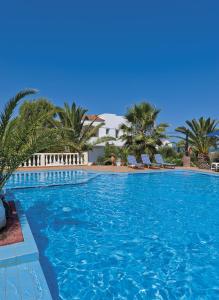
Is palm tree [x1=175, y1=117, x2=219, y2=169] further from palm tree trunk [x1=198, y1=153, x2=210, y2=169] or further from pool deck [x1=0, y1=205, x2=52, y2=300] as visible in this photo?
pool deck [x1=0, y1=205, x2=52, y2=300]

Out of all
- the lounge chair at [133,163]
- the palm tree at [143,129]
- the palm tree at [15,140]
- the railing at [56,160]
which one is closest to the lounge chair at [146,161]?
the lounge chair at [133,163]

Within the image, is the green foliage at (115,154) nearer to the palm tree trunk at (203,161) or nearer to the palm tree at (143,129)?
the palm tree at (143,129)

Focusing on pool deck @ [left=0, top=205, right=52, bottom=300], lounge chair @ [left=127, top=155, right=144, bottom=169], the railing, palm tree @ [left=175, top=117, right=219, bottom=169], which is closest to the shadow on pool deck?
pool deck @ [left=0, top=205, right=52, bottom=300]

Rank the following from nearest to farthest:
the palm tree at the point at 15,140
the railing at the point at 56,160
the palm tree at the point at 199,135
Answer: the palm tree at the point at 15,140 < the railing at the point at 56,160 < the palm tree at the point at 199,135

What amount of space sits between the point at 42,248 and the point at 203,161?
1934cm

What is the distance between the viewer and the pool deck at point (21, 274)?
2963 millimetres

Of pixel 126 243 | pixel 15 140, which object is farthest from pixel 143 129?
pixel 15 140

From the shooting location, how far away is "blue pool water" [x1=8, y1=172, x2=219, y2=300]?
4035 millimetres

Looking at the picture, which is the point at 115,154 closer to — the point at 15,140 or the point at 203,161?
the point at 203,161

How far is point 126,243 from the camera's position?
5730 mm

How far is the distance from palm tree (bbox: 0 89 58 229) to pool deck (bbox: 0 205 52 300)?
2.01 metres

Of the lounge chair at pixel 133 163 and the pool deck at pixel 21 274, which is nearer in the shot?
the pool deck at pixel 21 274

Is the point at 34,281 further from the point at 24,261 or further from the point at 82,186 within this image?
the point at 82,186

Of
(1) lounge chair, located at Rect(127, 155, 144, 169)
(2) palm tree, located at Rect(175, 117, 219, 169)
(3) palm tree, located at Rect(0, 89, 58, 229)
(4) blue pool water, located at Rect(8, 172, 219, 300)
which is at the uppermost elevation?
(2) palm tree, located at Rect(175, 117, 219, 169)
